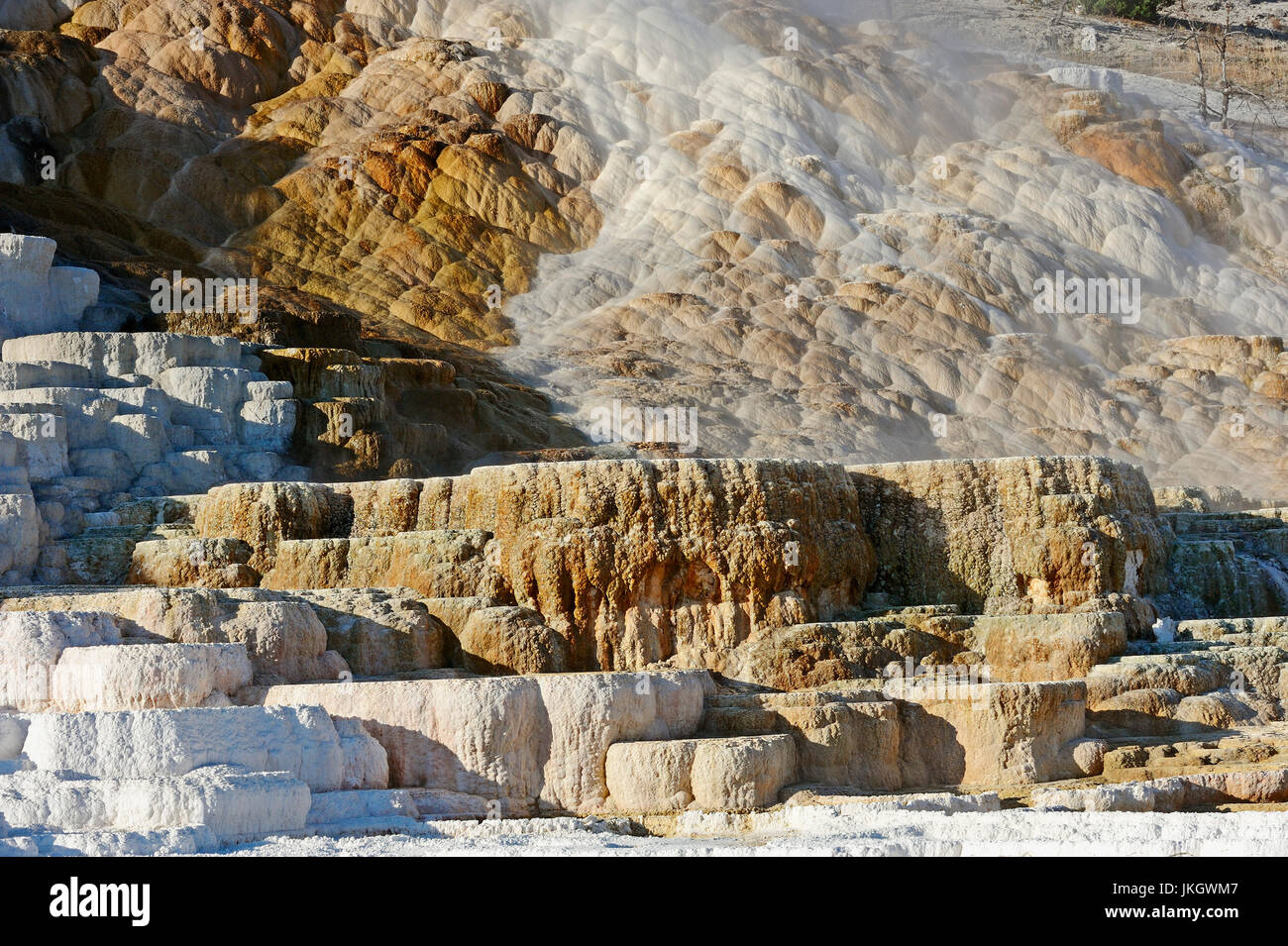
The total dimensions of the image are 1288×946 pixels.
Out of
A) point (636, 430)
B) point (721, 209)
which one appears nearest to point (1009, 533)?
point (636, 430)

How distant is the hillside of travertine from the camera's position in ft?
49.5

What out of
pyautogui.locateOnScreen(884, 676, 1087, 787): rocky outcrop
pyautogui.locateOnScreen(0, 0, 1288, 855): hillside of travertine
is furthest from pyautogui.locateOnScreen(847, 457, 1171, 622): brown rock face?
pyautogui.locateOnScreen(884, 676, 1087, 787): rocky outcrop

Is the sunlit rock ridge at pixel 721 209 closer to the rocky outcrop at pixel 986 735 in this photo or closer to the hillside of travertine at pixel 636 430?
the hillside of travertine at pixel 636 430

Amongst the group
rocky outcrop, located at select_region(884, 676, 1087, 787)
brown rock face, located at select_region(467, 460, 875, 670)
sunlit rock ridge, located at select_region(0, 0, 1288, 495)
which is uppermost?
sunlit rock ridge, located at select_region(0, 0, 1288, 495)

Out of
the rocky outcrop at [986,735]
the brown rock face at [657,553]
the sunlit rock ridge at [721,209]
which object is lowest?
the rocky outcrop at [986,735]

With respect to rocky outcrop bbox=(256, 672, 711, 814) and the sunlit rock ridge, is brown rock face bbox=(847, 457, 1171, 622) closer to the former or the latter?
rocky outcrop bbox=(256, 672, 711, 814)

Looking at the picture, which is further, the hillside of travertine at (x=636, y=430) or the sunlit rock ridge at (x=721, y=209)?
the sunlit rock ridge at (x=721, y=209)

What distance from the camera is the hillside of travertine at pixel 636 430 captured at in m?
15.1

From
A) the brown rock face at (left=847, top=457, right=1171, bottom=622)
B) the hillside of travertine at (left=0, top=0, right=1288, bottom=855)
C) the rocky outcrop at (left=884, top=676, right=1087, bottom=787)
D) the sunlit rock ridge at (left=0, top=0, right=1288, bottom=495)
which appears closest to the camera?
the hillside of travertine at (left=0, top=0, right=1288, bottom=855)

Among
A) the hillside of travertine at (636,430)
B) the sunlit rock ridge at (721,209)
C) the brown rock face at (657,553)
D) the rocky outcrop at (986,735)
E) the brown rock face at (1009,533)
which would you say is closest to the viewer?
the hillside of travertine at (636,430)

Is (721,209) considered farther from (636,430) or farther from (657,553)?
(657,553)

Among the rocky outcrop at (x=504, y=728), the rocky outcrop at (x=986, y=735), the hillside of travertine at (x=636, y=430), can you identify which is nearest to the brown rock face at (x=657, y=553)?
the hillside of travertine at (x=636, y=430)

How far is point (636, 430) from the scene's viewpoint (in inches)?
1480

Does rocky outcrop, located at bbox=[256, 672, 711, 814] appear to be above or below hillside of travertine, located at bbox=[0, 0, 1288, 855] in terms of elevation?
below
